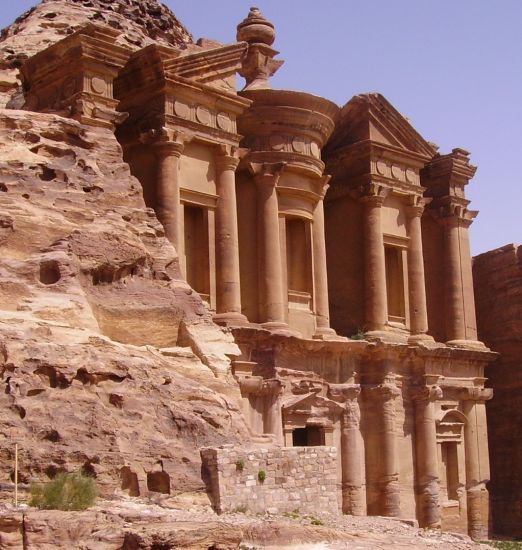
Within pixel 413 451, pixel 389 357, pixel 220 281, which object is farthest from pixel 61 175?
pixel 413 451

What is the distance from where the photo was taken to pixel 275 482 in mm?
15227

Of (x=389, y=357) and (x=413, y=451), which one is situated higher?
(x=389, y=357)

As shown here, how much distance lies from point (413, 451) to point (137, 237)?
14.2 meters

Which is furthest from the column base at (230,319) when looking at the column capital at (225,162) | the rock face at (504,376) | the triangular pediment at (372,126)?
the rock face at (504,376)

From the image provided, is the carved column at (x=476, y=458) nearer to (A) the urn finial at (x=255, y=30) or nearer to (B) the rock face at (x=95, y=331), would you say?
(A) the urn finial at (x=255, y=30)

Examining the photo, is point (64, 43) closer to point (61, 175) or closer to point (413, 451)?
point (61, 175)

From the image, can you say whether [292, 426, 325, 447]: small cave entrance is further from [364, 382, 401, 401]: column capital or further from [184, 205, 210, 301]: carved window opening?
[184, 205, 210, 301]: carved window opening

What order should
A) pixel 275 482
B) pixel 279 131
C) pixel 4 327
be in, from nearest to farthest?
pixel 4 327, pixel 275 482, pixel 279 131

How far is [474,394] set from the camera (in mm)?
30438

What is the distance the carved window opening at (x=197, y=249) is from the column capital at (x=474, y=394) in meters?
8.89

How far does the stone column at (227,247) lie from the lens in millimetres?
24969

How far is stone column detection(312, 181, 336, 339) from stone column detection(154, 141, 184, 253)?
459 centimetres

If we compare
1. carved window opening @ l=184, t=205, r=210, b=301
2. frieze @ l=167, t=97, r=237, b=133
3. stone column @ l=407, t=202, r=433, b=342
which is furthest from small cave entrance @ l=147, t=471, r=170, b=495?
stone column @ l=407, t=202, r=433, b=342

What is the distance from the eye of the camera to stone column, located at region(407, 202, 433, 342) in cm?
3027
